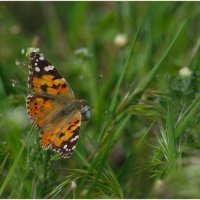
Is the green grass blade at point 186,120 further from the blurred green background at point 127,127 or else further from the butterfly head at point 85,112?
the butterfly head at point 85,112

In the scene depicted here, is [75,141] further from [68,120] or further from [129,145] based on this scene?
[129,145]

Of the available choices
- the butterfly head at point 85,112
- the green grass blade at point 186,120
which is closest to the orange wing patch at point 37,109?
the butterfly head at point 85,112

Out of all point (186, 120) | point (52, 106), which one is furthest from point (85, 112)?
point (186, 120)

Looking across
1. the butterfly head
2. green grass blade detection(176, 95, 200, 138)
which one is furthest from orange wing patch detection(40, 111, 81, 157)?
green grass blade detection(176, 95, 200, 138)

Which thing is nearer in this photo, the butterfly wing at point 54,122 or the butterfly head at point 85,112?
the butterfly wing at point 54,122

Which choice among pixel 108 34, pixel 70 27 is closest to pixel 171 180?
pixel 108 34

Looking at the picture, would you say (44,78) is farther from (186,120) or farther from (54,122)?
(186,120)
